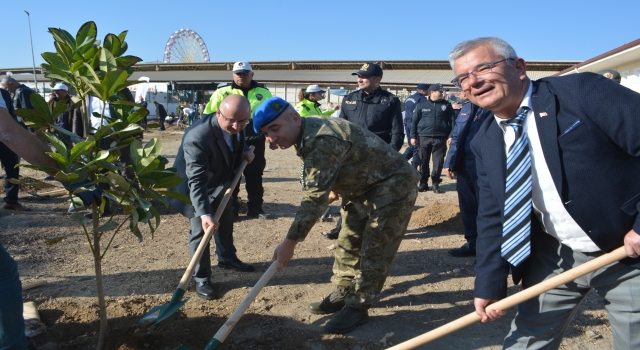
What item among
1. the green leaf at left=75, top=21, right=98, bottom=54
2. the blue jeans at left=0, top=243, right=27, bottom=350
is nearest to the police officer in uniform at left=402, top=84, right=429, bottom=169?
the green leaf at left=75, top=21, right=98, bottom=54

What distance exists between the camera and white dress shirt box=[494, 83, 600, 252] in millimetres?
1992

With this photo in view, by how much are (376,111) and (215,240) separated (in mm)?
2553

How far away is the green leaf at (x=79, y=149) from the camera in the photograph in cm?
235

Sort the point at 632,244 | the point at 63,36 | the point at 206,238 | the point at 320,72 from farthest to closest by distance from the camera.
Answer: the point at 320,72
the point at 206,238
the point at 63,36
the point at 632,244

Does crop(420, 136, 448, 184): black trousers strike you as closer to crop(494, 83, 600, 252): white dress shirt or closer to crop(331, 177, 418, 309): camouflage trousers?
crop(331, 177, 418, 309): camouflage trousers

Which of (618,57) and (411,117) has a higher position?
(618,57)

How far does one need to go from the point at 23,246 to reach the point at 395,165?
4.43 m

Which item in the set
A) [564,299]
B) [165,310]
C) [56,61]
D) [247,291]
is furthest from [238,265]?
[564,299]

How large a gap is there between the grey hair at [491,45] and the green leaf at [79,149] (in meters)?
1.91

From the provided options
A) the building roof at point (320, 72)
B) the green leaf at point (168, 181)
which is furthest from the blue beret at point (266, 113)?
the building roof at point (320, 72)

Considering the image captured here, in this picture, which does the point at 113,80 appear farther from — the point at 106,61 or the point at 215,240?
the point at 215,240

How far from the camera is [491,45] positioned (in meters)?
2.00

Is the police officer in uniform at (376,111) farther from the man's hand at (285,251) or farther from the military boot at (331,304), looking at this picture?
the man's hand at (285,251)

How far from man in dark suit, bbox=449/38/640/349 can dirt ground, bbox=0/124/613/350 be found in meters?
1.21
